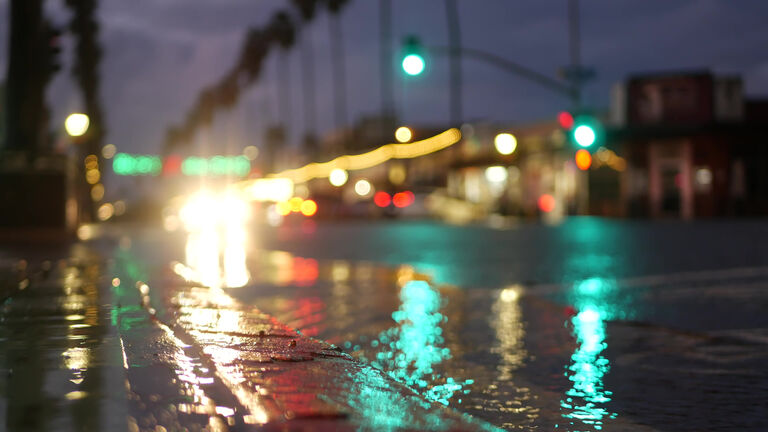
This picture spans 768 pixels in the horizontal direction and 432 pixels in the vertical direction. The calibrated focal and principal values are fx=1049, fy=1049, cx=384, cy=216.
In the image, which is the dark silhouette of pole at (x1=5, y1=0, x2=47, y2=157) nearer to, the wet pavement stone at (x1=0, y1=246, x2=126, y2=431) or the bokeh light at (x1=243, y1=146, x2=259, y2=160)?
the wet pavement stone at (x1=0, y1=246, x2=126, y2=431)

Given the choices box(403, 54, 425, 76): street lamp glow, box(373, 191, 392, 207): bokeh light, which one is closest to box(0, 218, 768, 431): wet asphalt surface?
box(403, 54, 425, 76): street lamp glow

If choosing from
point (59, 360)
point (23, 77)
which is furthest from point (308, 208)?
point (59, 360)

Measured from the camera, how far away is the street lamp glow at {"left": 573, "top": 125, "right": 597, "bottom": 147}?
26.4 metres

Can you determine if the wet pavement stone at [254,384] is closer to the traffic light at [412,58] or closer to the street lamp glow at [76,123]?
the traffic light at [412,58]

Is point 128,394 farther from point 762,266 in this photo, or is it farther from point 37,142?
point 37,142

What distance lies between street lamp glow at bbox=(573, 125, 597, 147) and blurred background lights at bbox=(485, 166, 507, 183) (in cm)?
4842

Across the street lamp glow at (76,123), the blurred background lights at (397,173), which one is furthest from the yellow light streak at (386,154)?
the street lamp glow at (76,123)

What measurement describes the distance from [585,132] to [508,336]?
1669 centimetres

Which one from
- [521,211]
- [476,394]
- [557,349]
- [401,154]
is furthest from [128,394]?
[401,154]

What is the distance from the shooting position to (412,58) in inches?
1001

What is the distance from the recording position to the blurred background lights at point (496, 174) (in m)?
75.9

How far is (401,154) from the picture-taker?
8094cm

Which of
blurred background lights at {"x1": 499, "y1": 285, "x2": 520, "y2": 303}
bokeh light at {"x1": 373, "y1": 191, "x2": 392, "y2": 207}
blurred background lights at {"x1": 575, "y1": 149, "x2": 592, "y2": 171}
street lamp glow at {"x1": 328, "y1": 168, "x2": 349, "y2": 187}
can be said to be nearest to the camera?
blurred background lights at {"x1": 499, "y1": 285, "x2": 520, "y2": 303}

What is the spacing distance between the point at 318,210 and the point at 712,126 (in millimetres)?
21126
